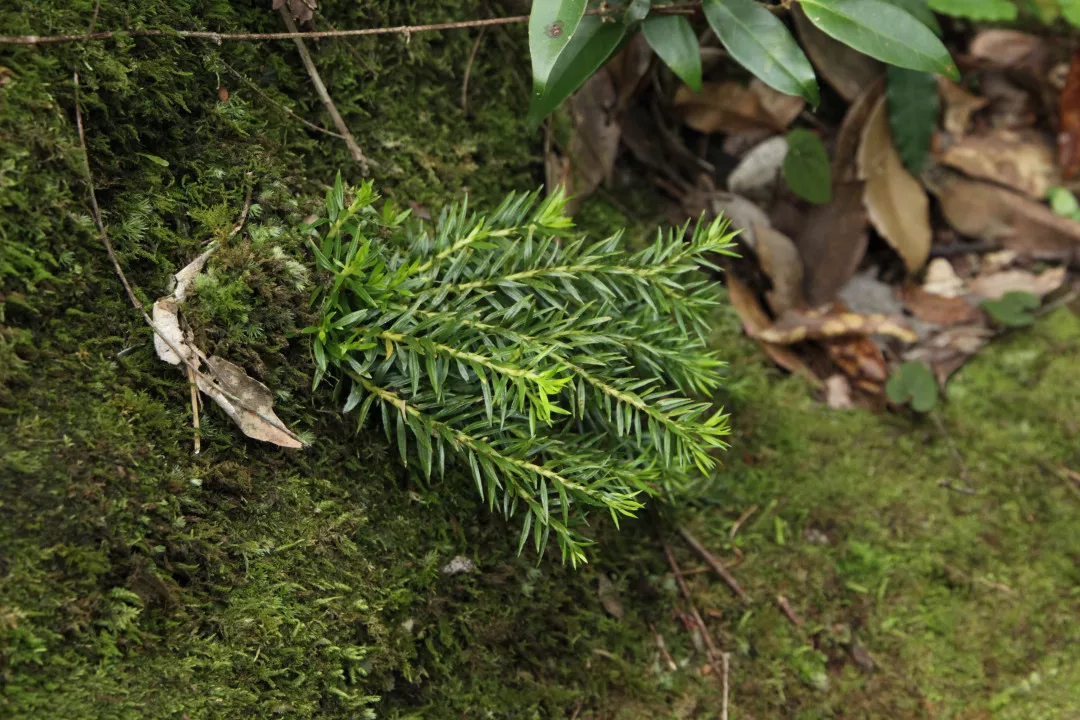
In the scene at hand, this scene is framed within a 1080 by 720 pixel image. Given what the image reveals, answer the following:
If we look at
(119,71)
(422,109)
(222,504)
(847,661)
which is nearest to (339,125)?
(422,109)

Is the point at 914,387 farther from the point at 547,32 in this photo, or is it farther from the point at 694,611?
the point at 547,32

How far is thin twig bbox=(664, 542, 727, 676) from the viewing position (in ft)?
6.41

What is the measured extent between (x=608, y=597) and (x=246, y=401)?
1.01 m

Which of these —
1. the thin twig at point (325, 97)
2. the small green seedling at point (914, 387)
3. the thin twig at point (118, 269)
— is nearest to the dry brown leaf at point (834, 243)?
the small green seedling at point (914, 387)

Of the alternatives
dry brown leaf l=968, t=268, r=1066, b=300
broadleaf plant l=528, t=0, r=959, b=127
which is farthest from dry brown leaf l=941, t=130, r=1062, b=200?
broadleaf plant l=528, t=0, r=959, b=127

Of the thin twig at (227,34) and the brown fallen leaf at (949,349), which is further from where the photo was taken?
the brown fallen leaf at (949,349)

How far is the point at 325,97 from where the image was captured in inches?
70.7

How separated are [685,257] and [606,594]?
86 centimetres

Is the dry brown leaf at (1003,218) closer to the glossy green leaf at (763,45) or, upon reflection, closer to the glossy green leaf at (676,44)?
the glossy green leaf at (763,45)

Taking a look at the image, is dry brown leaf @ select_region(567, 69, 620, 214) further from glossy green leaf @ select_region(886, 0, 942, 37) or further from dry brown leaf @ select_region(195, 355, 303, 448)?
dry brown leaf @ select_region(195, 355, 303, 448)

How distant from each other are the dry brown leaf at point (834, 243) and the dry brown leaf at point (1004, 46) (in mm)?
974

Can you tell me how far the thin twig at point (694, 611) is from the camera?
1954 mm

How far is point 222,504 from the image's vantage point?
4.77ft

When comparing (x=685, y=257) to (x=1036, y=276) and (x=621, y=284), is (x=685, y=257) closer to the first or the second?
(x=621, y=284)
